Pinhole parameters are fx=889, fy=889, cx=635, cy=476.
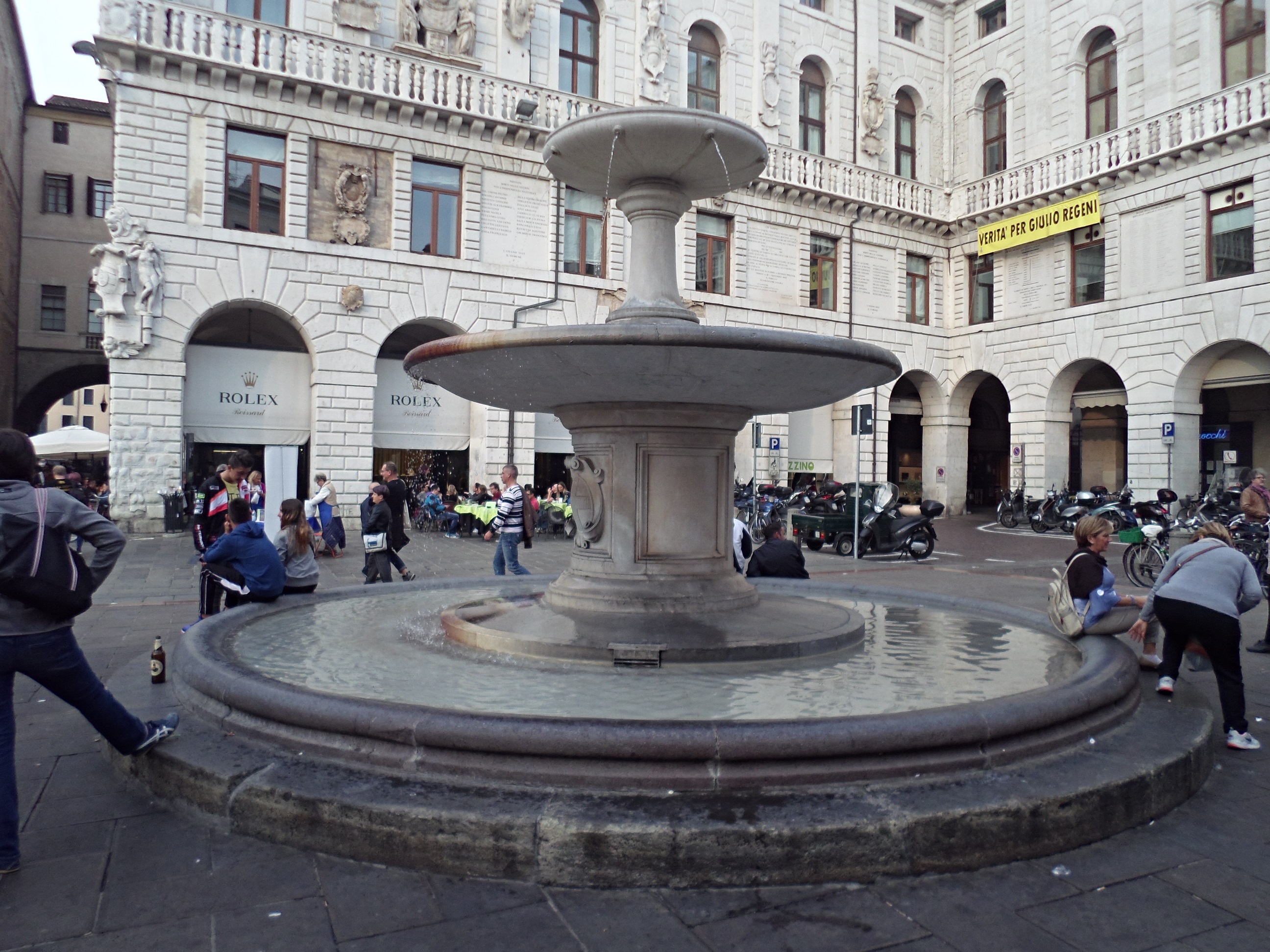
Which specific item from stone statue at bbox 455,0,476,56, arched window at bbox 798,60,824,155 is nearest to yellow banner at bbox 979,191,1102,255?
arched window at bbox 798,60,824,155

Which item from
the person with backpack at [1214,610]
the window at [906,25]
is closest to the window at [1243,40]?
the window at [906,25]

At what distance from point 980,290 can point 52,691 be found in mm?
30224

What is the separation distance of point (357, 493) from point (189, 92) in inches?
362

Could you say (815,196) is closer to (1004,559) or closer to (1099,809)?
(1004,559)

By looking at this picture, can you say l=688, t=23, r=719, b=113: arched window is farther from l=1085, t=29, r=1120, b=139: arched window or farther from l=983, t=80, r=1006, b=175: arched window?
l=1085, t=29, r=1120, b=139: arched window

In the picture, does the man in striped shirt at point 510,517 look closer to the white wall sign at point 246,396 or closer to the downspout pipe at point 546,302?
the downspout pipe at point 546,302

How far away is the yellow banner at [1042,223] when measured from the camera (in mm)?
24906

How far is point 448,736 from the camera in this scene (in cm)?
329

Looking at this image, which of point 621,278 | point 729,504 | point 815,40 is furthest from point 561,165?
point 815,40

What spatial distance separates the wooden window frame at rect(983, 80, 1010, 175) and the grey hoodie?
96.0 feet

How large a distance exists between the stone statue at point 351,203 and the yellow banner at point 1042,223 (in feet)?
62.2

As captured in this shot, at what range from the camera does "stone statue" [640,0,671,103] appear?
2392 centimetres

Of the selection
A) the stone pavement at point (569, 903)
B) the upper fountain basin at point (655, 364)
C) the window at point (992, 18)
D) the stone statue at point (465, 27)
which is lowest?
the stone pavement at point (569, 903)

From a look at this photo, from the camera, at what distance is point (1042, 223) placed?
26.3 m
